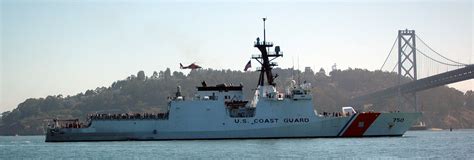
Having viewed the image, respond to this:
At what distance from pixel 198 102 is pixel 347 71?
364 ft

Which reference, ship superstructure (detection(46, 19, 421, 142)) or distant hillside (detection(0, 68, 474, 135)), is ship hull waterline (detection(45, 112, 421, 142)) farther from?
distant hillside (detection(0, 68, 474, 135))

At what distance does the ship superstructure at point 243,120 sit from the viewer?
5056 cm

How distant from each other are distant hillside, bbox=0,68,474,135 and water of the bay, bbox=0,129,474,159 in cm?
6580

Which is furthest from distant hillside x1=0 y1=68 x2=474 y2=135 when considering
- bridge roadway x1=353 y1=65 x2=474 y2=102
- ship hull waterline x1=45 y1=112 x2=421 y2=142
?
ship hull waterline x1=45 y1=112 x2=421 y2=142

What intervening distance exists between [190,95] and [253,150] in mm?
84457

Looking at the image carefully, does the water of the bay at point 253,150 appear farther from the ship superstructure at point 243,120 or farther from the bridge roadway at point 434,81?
the bridge roadway at point 434,81

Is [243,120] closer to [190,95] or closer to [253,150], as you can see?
[253,150]

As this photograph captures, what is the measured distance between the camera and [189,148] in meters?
43.7

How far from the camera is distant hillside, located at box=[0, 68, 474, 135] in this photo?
12479 centimetres

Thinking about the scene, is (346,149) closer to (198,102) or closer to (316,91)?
(198,102)

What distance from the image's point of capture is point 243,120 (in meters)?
50.6

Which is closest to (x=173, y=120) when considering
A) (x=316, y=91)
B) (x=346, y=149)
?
(x=346, y=149)

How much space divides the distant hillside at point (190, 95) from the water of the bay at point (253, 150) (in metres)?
65.8

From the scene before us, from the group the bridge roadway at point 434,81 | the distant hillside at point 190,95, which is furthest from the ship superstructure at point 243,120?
the distant hillside at point 190,95
